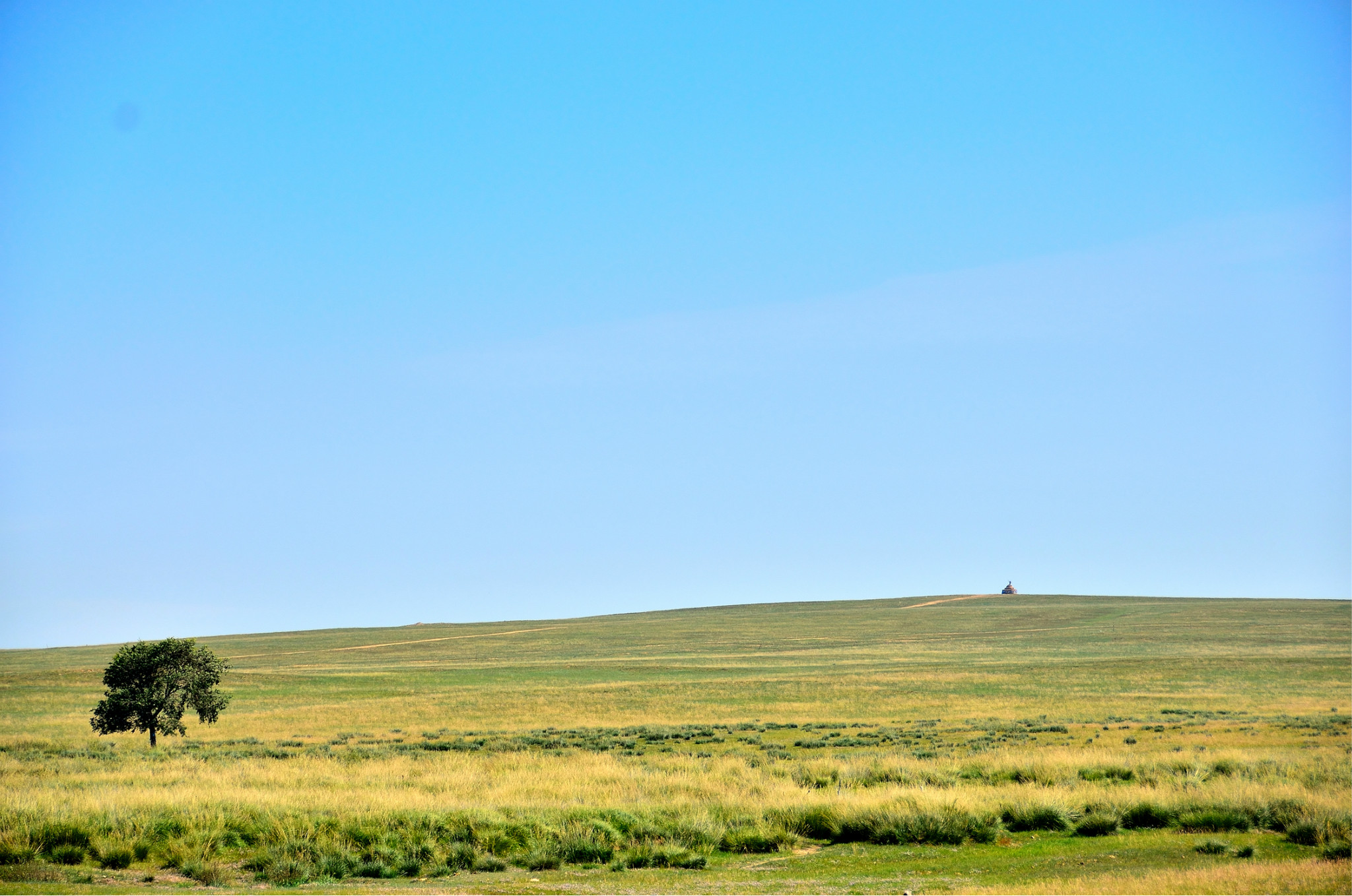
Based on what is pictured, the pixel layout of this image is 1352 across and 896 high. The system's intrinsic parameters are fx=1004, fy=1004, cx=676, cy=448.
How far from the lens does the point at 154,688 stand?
1545 inches

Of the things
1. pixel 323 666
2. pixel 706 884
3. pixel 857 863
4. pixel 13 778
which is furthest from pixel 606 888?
pixel 323 666

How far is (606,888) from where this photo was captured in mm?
13828

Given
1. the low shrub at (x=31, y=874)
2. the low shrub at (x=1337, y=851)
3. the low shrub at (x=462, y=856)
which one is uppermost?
the low shrub at (x=31, y=874)

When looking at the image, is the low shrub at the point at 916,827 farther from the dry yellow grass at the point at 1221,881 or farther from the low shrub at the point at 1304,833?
the low shrub at the point at 1304,833

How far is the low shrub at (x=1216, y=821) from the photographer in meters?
17.7

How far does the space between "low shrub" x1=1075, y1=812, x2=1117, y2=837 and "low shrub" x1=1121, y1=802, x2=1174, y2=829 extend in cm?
70

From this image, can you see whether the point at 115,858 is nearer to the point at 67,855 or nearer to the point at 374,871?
the point at 67,855

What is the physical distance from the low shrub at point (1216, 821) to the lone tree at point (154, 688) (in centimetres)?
3534

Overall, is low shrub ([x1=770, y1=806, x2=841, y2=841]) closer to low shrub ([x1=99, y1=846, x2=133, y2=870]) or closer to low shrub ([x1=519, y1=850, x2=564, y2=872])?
low shrub ([x1=519, y1=850, x2=564, y2=872])

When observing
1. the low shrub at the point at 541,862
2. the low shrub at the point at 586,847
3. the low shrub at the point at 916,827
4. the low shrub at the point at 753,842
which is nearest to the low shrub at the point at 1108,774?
the low shrub at the point at 916,827

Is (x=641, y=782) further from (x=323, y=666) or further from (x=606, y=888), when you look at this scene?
(x=323, y=666)

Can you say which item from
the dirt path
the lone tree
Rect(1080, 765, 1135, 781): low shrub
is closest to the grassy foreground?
Rect(1080, 765, 1135, 781): low shrub

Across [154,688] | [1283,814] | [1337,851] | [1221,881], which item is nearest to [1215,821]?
[1283,814]

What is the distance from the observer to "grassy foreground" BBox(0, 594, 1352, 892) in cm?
1480
